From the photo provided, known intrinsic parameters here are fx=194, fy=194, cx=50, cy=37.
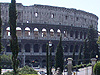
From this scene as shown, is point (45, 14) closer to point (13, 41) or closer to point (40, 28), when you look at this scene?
point (40, 28)

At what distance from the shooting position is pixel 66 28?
43.8 metres

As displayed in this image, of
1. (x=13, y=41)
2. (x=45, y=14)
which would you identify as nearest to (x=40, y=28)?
(x=45, y=14)

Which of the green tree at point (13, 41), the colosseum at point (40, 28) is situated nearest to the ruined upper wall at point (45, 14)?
the colosseum at point (40, 28)

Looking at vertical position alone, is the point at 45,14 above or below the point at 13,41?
above

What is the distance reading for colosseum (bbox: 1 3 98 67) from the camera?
4081cm

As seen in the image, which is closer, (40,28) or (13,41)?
(13,41)

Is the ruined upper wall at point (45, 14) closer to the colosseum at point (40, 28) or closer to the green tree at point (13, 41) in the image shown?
the colosseum at point (40, 28)

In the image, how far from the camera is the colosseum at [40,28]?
1607 inches

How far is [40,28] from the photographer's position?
4153 centimetres

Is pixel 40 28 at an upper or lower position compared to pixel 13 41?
upper

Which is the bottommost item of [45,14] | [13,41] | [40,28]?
[13,41]

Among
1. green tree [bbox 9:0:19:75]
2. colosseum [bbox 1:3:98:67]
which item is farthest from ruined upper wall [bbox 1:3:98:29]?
green tree [bbox 9:0:19:75]

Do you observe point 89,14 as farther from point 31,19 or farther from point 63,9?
point 31,19

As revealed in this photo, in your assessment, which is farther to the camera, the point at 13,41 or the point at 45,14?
the point at 45,14
